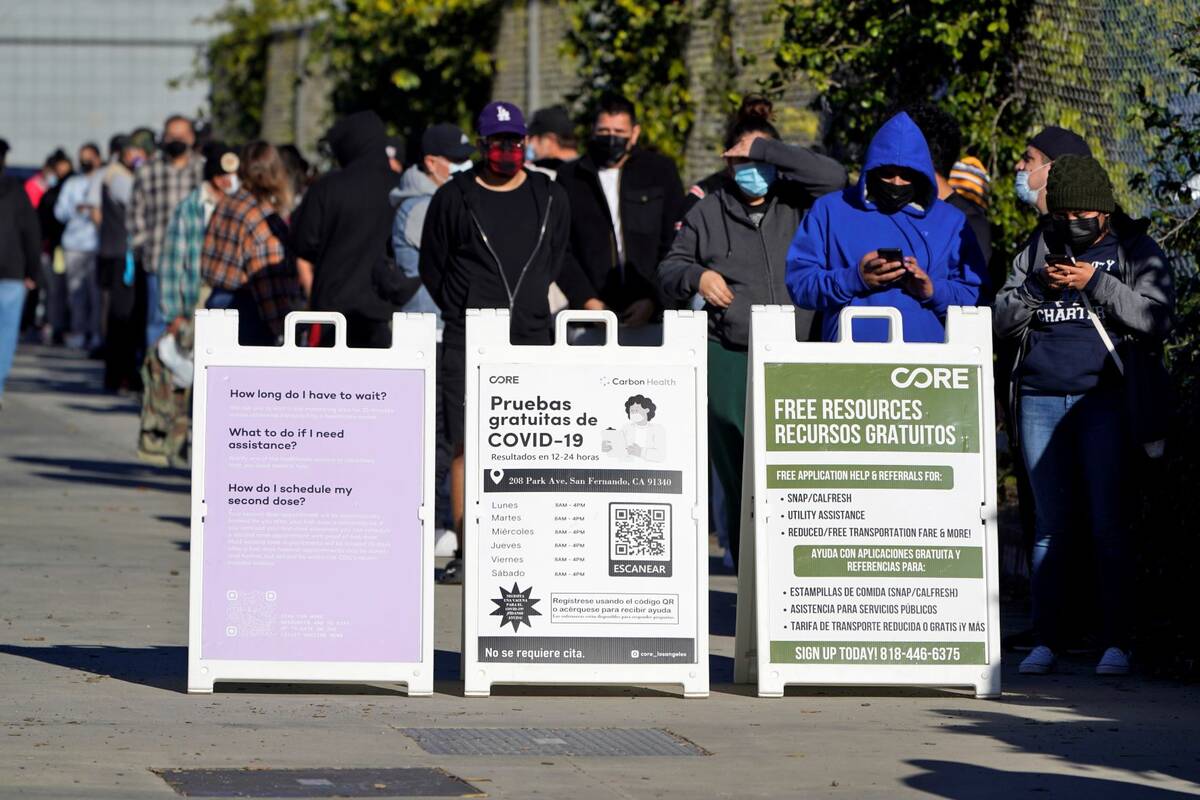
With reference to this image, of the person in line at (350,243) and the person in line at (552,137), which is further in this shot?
the person in line at (552,137)

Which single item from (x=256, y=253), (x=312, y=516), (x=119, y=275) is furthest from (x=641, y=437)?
(x=119, y=275)

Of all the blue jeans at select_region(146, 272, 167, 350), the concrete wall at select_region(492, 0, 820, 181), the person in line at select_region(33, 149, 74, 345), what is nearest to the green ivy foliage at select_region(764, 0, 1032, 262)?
the concrete wall at select_region(492, 0, 820, 181)

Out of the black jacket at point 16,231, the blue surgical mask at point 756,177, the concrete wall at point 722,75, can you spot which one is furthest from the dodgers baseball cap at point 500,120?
the black jacket at point 16,231

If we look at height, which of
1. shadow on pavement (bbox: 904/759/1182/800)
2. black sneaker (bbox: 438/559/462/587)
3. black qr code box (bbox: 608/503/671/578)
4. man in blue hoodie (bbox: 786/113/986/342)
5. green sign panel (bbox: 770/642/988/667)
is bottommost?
shadow on pavement (bbox: 904/759/1182/800)

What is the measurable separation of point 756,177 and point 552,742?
3.14 metres

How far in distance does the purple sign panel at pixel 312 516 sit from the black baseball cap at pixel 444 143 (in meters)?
4.22

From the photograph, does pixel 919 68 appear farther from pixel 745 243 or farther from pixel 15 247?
pixel 15 247

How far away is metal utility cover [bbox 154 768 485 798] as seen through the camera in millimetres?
6215

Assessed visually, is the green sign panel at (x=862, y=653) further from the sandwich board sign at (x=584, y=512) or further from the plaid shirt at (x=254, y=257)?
the plaid shirt at (x=254, y=257)

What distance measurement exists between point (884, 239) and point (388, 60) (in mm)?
15924

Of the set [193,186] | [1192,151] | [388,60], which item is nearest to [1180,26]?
[1192,151]

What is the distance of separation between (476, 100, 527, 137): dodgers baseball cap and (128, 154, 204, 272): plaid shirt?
802 centimetres

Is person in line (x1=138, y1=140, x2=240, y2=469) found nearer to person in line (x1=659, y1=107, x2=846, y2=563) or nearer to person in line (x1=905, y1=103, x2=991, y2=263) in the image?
person in line (x1=659, y1=107, x2=846, y2=563)

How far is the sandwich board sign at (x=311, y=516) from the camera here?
773cm
